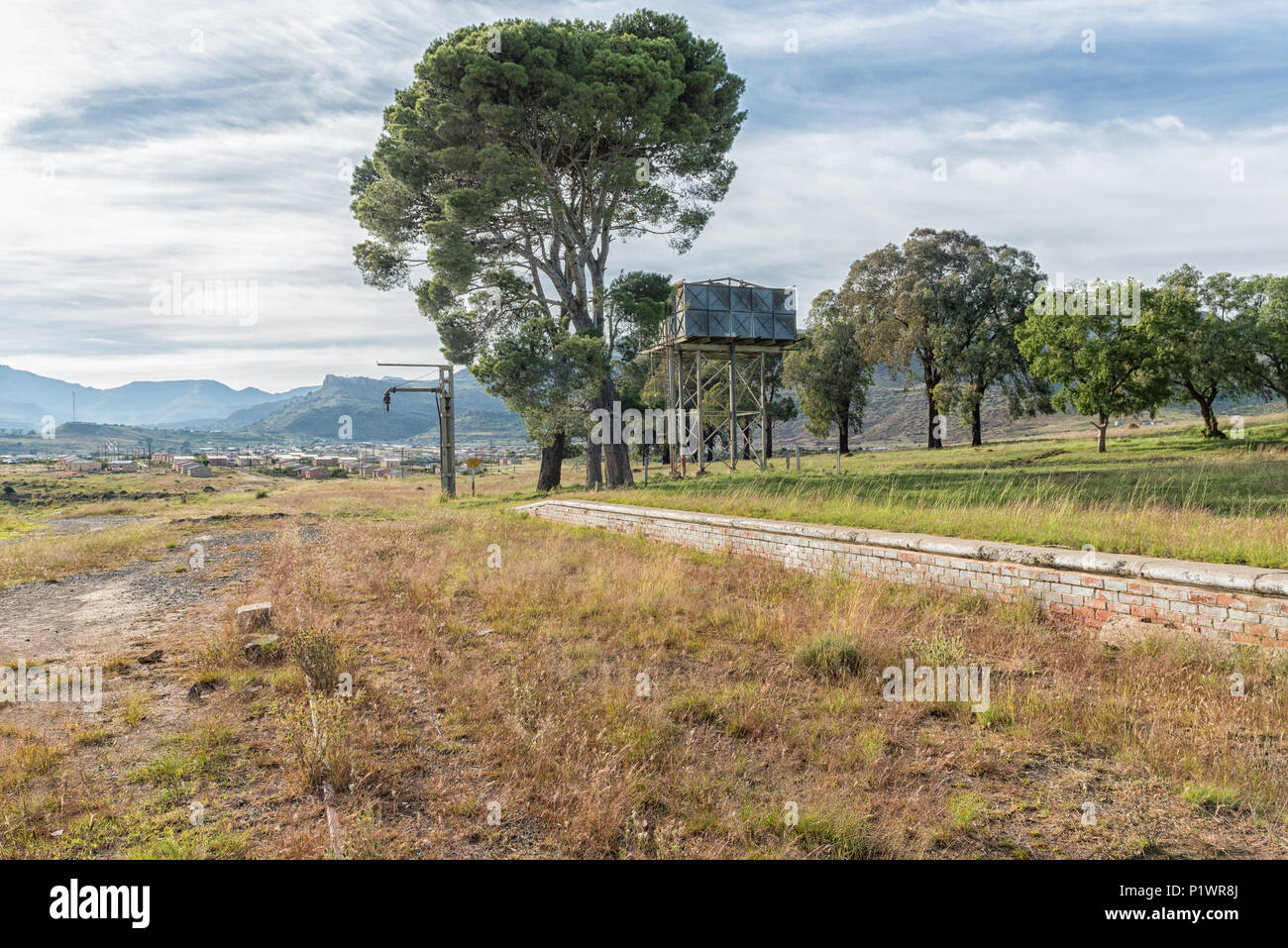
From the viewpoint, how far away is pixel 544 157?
2472 centimetres

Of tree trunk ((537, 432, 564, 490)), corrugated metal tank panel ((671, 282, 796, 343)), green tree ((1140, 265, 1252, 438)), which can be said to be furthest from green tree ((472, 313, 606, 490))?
green tree ((1140, 265, 1252, 438))

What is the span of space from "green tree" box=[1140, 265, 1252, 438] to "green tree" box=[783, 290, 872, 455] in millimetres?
14930

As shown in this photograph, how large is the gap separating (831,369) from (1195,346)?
18.3m

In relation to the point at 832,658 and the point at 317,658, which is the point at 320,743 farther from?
the point at 832,658

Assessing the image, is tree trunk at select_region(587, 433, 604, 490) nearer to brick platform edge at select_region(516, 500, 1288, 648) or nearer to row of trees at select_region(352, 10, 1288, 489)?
row of trees at select_region(352, 10, 1288, 489)

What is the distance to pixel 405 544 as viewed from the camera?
15.1 meters

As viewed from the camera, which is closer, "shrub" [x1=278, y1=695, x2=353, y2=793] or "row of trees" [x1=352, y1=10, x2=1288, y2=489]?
"shrub" [x1=278, y1=695, x2=353, y2=793]

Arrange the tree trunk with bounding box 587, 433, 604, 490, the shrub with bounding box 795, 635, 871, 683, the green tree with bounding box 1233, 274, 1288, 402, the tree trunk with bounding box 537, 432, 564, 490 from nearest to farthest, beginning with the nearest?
1. the shrub with bounding box 795, 635, 871, 683
2. the tree trunk with bounding box 587, 433, 604, 490
3. the tree trunk with bounding box 537, 432, 564, 490
4. the green tree with bounding box 1233, 274, 1288, 402

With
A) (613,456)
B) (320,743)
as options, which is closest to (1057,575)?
(320,743)

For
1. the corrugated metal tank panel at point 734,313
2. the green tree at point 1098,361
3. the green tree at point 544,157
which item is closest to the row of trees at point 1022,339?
the green tree at point 1098,361

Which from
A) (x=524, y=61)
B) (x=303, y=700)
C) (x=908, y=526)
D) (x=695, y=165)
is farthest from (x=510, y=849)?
(x=695, y=165)

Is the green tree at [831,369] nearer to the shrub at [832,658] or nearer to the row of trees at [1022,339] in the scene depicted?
the row of trees at [1022,339]

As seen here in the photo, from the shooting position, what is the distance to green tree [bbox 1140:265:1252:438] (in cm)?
3070
